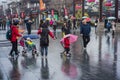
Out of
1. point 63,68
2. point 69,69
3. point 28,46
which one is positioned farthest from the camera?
point 28,46

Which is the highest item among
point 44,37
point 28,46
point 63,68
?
point 44,37

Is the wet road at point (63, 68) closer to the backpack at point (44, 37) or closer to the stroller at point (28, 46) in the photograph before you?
the stroller at point (28, 46)

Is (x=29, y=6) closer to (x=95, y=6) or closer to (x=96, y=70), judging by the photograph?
(x=95, y=6)

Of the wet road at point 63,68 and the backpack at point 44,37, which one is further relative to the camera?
the backpack at point 44,37

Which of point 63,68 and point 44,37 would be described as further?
point 44,37

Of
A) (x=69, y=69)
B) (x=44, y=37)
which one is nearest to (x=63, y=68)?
(x=69, y=69)

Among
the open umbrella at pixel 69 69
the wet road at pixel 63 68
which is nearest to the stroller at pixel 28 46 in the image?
the wet road at pixel 63 68

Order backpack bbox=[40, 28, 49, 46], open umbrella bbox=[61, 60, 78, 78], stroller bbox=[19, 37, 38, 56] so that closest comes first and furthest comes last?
open umbrella bbox=[61, 60, 78, 78] → backpack bbox=[40, 28, 49, 46] → stroller bbox=[19, 37, 38, 56]

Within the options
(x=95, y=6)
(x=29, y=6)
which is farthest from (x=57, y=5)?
(x=29, y=6)

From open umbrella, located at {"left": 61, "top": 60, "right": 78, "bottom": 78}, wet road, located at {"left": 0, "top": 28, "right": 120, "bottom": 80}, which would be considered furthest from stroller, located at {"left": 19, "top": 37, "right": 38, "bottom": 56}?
open umbrella, located at {"left": 61, "top": 60, "right": 78, "bottom": 78}

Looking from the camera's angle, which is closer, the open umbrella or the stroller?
the open umbrella

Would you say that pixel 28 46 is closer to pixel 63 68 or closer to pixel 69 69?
pixel 63 68

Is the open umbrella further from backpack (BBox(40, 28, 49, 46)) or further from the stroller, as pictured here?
the stroller

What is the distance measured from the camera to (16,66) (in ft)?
43.0
